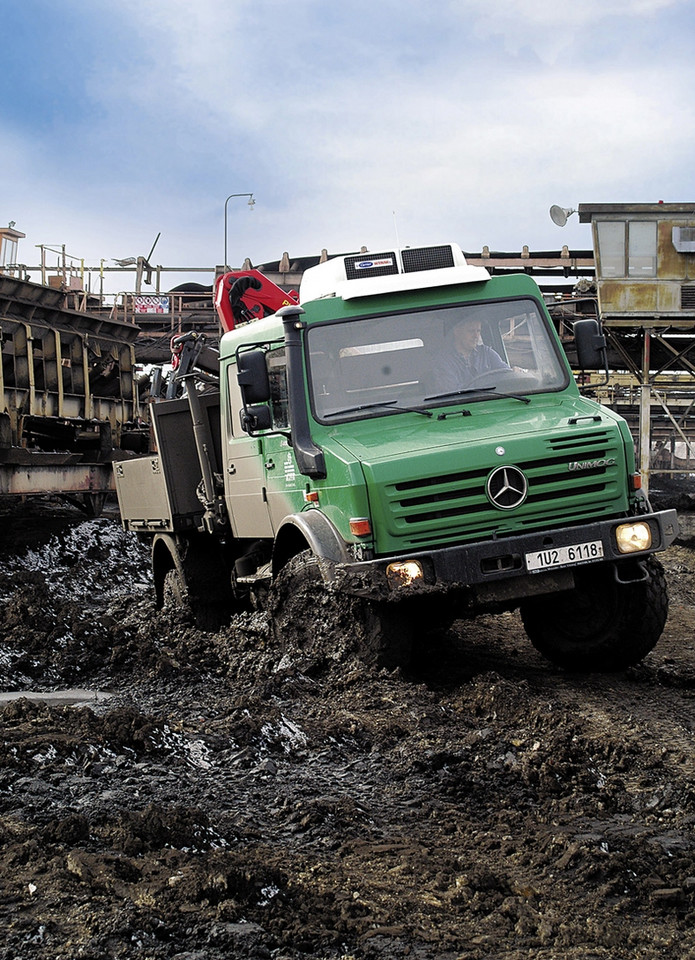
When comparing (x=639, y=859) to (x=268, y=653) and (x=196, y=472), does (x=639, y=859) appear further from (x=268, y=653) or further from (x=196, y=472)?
(x=196, y=472)

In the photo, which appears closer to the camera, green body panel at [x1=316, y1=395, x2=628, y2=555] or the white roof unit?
green body panel at [x1=316, y1=395, x2=628, y2=555]

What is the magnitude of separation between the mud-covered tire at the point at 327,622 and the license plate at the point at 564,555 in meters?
0.84

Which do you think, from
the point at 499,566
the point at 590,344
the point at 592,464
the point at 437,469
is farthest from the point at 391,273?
the point at 499,566

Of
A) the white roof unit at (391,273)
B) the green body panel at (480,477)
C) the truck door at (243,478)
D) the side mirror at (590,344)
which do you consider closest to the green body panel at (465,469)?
the green body panel at (480,477)

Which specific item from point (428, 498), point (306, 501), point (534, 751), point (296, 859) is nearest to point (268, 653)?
point (306, 501)

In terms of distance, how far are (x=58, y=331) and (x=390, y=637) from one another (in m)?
12.0

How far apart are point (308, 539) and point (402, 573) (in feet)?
2.40

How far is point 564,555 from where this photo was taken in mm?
6027

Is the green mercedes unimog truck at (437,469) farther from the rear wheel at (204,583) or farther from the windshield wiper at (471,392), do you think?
the rear wheel at (204,583)

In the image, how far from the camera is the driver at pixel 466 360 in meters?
6.68

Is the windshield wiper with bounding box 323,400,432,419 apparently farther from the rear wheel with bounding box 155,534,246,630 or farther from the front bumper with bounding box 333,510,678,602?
the rear wheel with bounding box 155,534,246,630

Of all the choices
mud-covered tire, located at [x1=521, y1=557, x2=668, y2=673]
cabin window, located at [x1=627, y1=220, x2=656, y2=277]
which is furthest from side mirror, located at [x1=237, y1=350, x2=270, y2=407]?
cabin window, located at [x1=627, y1=220, x2=656, y2=277]

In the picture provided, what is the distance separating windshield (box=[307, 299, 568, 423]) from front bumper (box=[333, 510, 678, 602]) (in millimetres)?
1077

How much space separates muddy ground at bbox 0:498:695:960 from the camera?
3172mm
